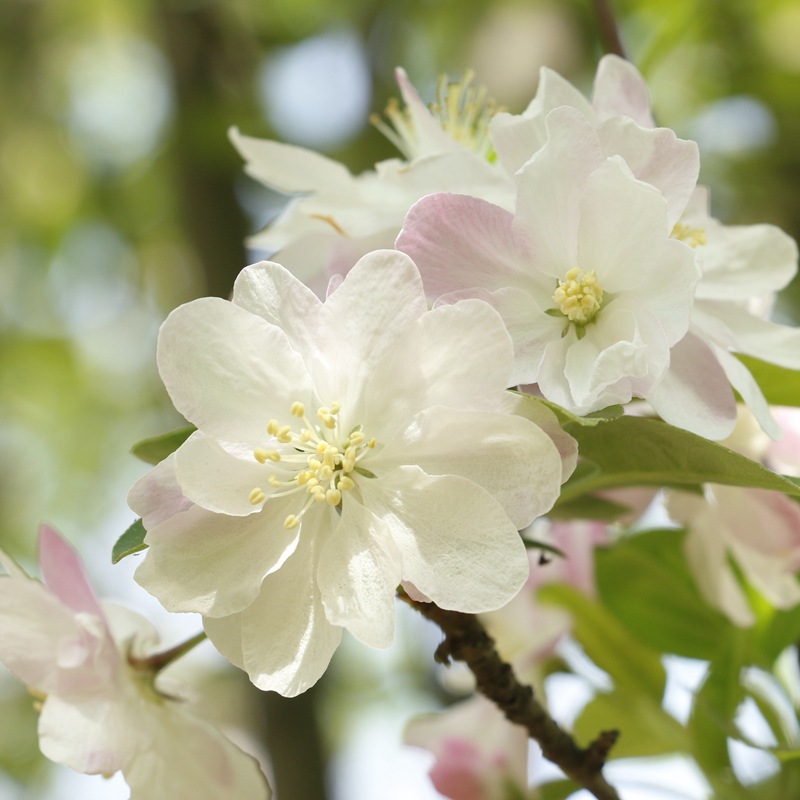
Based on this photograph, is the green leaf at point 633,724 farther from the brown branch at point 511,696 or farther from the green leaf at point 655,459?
the green leaf at point 655,459

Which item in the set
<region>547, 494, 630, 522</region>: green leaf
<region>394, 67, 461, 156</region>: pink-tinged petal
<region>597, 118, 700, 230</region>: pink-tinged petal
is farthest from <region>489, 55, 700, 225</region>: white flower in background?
<region>547, 494, 630, 522</region>: green leaf

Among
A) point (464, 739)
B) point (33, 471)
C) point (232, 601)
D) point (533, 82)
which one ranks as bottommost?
point (33, 471)

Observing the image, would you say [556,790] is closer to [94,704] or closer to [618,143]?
[94,704]

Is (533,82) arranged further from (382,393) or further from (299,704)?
(382,393)

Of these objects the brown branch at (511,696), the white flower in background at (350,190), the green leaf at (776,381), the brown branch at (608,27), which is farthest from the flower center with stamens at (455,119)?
the brown branch at (511,696)

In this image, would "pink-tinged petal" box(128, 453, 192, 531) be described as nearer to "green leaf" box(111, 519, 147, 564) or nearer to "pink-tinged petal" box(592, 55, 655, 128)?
"green leaf" box(111, 519, 147, 564)

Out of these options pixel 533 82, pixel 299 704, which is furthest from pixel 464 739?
pixel 533 82

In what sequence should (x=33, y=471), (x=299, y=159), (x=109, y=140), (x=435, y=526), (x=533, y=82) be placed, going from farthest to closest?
(x=33, y=471) → (x=109, y=140) → (x=533, y=82) → (x=299, y=159) → (x=435, y=526)
